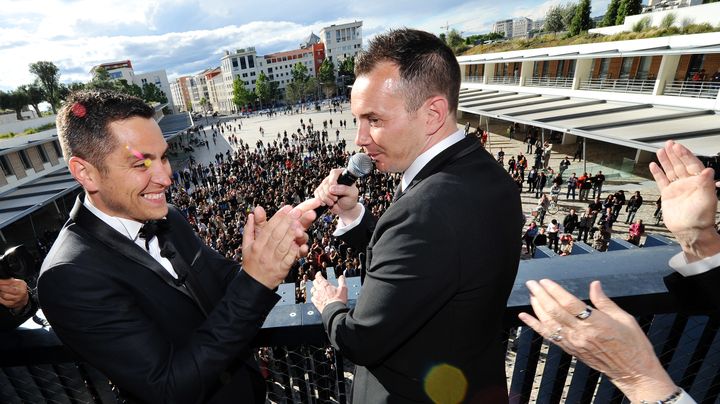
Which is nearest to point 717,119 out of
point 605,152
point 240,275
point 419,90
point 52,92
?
point 605,152

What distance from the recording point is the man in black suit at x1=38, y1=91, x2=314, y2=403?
121cm

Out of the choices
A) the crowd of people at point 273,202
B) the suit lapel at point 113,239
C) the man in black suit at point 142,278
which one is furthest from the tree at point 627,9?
the suit lapel at point 113,239

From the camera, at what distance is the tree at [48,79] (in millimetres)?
36969

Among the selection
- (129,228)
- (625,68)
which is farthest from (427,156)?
(625,68)

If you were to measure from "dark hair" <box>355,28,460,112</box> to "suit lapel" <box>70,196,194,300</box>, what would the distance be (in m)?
1.33

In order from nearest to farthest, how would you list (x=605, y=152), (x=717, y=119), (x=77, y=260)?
(x=77, y=260)
(x=717, y=119)
(x=605, y=152)

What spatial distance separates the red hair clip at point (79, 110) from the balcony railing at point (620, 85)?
88.3 ft

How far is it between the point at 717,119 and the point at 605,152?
18.3 feet

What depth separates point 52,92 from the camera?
38156 mm

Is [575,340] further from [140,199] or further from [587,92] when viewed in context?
[587,92]

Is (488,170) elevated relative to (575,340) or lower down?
elevated

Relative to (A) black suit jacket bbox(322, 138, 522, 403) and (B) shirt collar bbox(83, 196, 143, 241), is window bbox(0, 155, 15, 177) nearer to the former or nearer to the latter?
(B) shirt collar bbox(83, 196, 143, 241)

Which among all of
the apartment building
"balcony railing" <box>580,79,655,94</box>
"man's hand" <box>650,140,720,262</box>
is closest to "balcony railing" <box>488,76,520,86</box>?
the apartment building

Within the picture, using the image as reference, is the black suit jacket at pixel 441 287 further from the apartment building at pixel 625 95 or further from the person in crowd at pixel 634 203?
the apartment building at pixel 625 95
